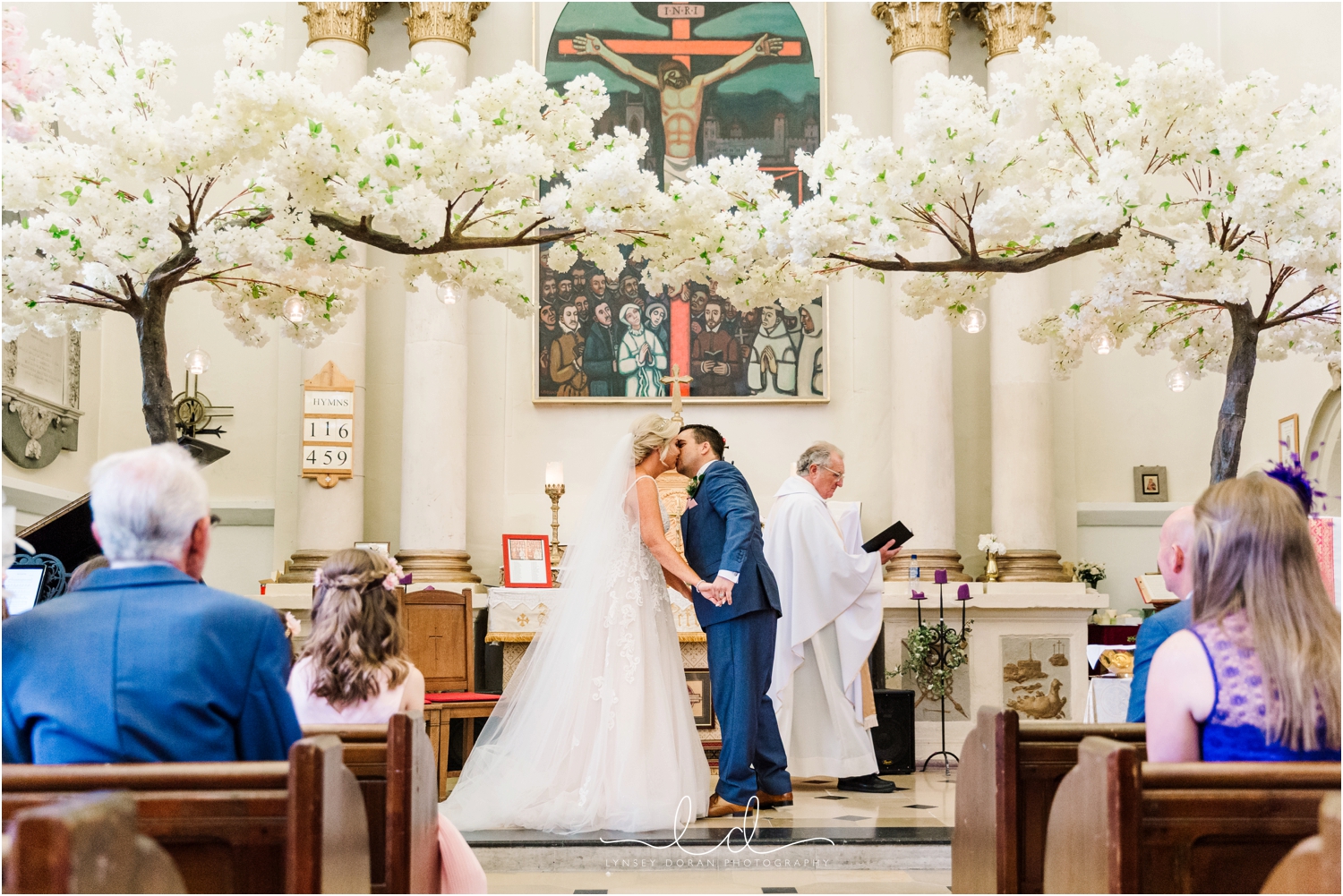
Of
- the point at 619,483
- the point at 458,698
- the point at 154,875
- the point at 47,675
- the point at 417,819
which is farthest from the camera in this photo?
the point at 458,698

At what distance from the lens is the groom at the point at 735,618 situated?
18.4 feet

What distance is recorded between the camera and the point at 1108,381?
32.3 feet

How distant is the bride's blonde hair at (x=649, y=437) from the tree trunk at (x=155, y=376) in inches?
78.7

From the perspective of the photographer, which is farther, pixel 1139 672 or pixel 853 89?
pixel 853 89

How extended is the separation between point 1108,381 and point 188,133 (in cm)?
750

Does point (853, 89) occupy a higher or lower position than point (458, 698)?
higher

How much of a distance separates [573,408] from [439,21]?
318 cm

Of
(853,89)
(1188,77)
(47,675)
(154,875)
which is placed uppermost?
(853,89)

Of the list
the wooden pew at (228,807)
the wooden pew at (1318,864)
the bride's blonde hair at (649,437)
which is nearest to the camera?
the wooden pew at (1318,864)

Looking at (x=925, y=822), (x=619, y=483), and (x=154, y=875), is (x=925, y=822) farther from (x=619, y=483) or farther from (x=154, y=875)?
(x=154, y=875)

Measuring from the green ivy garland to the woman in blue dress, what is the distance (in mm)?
6359

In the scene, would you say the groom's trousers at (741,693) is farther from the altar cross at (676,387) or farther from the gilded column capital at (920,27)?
the gilded column capital at (920,27)

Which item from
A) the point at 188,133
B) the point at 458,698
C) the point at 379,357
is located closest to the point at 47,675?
the point at 188,133

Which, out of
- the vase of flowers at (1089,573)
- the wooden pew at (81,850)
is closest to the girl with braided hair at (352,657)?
the wooden pew at (81,850)
